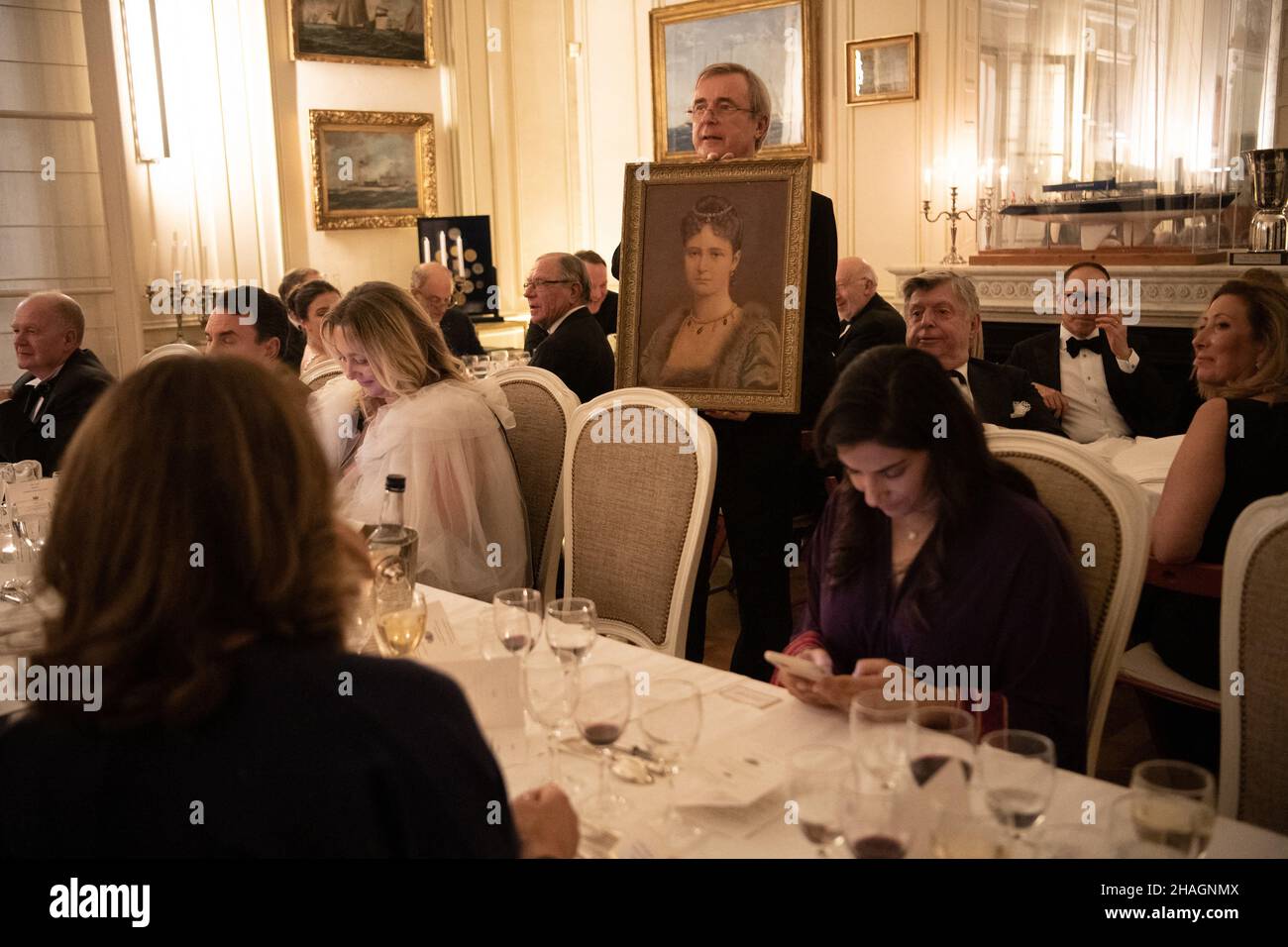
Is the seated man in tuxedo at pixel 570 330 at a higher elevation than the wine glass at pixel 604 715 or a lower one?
higher

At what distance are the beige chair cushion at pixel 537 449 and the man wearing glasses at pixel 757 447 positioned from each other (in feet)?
1.50

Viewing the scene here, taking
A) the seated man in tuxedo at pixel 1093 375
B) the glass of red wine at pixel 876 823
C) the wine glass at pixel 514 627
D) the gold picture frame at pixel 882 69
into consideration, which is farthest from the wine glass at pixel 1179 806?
the gold picture frame at pixel 882 69

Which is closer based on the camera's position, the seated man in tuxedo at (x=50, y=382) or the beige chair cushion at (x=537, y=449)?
the beige chair cushion at (x=537, y=449)

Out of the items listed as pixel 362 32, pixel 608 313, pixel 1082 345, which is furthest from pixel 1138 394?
pixel 362 32

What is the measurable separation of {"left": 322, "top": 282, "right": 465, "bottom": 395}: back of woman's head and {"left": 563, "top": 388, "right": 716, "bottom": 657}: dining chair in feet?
1.73

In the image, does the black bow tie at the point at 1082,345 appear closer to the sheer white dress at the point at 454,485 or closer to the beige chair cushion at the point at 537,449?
the beige chair cushion at the point at 537,449

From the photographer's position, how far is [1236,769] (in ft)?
6.03

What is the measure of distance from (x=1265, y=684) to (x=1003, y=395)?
2278mm

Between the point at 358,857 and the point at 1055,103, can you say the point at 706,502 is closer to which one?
the point at 358,857

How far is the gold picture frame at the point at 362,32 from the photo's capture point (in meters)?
7.55

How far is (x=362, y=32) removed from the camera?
25.7 ft

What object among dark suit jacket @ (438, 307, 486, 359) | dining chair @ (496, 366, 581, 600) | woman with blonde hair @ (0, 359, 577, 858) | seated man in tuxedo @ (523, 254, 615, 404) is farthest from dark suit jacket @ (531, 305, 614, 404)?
woman with blonde hair @ (0, 359, 577, 858)

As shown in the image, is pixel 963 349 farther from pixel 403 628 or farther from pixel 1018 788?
pixel 1018 788

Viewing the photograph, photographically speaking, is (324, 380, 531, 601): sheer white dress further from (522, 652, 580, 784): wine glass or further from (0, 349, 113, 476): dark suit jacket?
(0, 349, 113, 476): dark suit jacket
